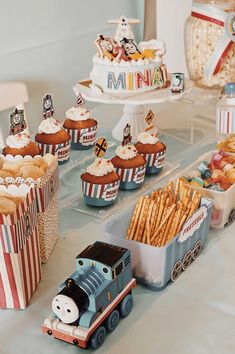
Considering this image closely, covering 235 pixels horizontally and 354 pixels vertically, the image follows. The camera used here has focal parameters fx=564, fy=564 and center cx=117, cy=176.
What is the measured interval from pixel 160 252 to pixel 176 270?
68 millimetres

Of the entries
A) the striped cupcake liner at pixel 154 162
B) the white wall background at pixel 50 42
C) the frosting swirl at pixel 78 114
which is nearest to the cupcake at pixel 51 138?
the frosting swirl at pixel 78 114

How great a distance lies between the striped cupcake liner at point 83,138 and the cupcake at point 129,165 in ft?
0.75

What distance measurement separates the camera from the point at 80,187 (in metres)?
1.31

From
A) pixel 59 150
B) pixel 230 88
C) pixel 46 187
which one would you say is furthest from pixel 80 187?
pixel 230 88

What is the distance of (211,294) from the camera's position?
35.8 inches

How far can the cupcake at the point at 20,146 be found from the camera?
1.16m

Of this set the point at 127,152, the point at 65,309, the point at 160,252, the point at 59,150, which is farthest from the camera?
the point at 59,150

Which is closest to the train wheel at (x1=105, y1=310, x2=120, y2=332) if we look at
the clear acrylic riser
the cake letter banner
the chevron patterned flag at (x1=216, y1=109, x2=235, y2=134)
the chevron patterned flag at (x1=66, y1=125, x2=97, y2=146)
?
the clear acrylic riser

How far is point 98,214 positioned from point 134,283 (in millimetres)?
329

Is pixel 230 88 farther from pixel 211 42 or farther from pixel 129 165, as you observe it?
pixel 129 165

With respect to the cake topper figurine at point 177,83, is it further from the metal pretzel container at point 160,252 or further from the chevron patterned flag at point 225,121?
the metal pretzel container at point 160,252

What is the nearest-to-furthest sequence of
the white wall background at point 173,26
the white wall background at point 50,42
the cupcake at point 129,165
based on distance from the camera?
the cupcake at point 129,165 → the white wall background at point 50,42 → the white wall background at point 173,26

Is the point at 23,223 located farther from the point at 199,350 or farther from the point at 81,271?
the point at 199,350

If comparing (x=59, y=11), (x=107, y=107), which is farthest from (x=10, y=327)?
(x=59, y=11)
